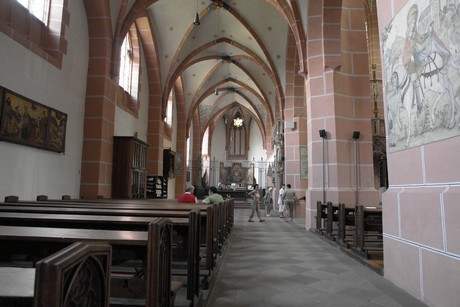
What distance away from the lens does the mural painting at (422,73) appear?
2.73m

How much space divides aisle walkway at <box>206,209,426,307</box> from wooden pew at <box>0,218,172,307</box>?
119cm

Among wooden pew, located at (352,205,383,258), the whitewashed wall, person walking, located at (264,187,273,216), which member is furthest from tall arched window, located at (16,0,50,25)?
person walking, located at (264,187,273,216)

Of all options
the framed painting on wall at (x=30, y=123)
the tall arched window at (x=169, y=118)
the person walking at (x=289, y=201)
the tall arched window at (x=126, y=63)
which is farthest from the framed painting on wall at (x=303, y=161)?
the framed painting on wall at (x=30, y=123)

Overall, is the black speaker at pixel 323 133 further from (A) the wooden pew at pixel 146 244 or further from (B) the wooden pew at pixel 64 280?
(B) the wooden pew at pixel 64 280

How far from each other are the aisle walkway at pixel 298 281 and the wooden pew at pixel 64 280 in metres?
2.16

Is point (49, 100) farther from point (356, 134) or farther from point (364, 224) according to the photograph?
point (356, 134)

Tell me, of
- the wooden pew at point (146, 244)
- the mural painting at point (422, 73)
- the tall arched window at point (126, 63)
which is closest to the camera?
the wooden pew at point (146, 244)

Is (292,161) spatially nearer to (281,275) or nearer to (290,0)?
(290,0)

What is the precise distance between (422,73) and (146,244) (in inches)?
117

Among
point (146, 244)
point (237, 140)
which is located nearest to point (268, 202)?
point (146, 244)

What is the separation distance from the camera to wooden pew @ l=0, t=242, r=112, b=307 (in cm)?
90

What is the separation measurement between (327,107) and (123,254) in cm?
693

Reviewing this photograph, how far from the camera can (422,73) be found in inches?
124

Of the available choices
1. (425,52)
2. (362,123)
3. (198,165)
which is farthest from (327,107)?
(198,165)
